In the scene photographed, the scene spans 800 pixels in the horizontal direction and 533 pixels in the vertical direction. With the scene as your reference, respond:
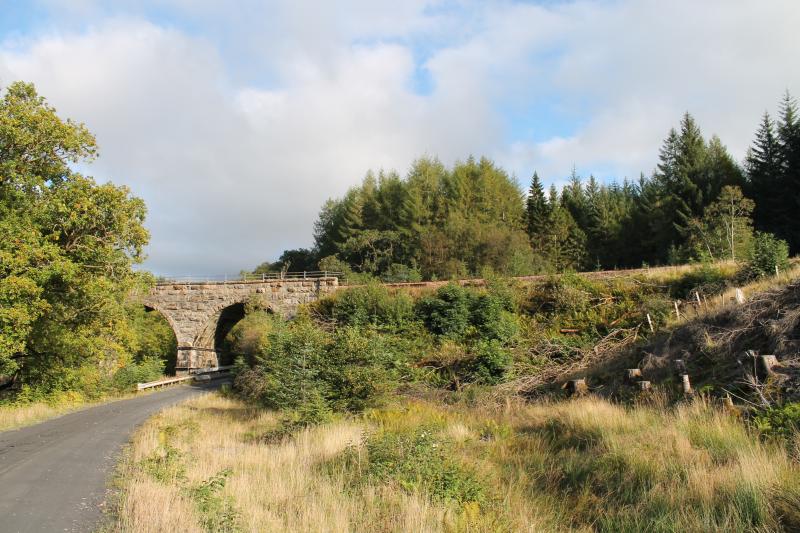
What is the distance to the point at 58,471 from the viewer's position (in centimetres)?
730

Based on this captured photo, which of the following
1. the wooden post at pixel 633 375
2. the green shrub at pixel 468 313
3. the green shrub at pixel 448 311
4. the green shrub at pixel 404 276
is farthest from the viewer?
the green shrub at pixel 404 276

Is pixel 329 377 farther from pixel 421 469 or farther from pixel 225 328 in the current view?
pixel 225 328

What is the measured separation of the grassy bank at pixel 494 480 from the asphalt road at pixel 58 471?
1.27ft

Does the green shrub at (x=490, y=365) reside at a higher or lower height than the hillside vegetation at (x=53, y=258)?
lower

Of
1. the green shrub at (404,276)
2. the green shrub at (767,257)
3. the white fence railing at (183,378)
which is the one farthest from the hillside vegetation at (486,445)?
the green shrub at (404,276)

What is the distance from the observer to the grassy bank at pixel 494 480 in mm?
5191

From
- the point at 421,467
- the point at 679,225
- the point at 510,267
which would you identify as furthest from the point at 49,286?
the point at 679,225

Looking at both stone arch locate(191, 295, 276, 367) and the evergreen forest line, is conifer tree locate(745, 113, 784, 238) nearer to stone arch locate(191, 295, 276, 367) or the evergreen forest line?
A: the evergreen forest line

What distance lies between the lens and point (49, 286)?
15227 mm

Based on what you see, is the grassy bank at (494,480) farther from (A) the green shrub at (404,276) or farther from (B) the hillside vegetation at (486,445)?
(A) the green shrub at (404,276)

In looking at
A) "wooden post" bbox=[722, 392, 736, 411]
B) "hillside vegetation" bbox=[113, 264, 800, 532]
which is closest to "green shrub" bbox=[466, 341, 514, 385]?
"hillside vegetation" bbox=[113, 264, 800, 532]

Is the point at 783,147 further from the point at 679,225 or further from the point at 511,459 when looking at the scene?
the point at 511,459

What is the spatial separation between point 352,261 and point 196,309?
1769 centimetres

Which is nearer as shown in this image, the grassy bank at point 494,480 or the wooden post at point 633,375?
the grassy bank at point 494,480
